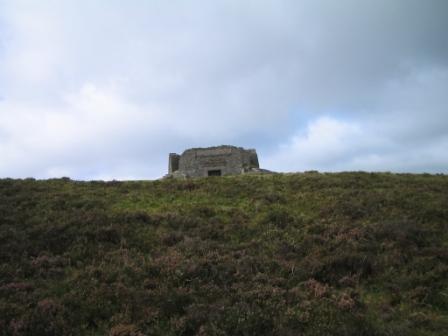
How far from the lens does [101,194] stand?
21.6 metres

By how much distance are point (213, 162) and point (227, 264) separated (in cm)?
2531

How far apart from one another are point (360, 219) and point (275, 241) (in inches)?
152

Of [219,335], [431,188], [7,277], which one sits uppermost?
[431,188]

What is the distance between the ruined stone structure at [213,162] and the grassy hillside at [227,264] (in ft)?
51.2

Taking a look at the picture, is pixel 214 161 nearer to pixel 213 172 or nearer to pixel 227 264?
pixel 213 172

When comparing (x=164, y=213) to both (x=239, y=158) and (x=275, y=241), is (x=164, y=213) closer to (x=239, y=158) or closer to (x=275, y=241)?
(x=275, y=241)

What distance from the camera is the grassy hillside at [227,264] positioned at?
8.82 metres

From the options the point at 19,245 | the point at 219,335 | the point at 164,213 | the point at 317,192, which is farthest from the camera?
the point at 317,192

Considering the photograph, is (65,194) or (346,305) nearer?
(346,305)

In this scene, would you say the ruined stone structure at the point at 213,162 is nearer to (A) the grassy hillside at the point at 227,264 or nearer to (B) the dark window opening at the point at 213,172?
(B) the dark window opening at the point at 213,172

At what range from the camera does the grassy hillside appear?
8.82 metres

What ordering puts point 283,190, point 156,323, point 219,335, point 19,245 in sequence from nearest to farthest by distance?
point 219,335, point 156,323, point 19,245, point 283,190

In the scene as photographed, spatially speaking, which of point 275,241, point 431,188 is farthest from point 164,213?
point 431,188

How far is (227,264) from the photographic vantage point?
460 inches
